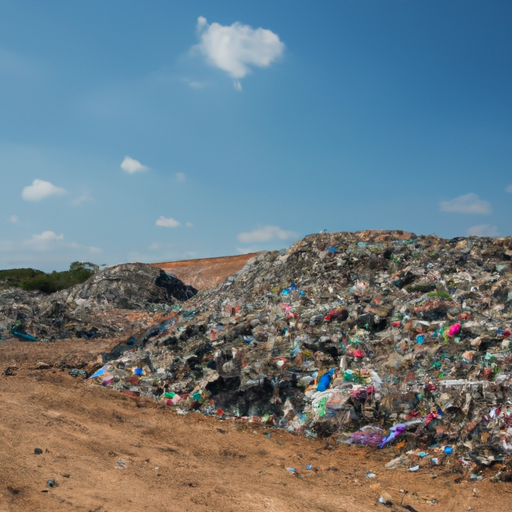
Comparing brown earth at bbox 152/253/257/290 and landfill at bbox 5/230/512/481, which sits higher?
brown earth at bbox 152/253/257/290

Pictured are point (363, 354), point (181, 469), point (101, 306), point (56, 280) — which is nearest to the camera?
point (181, 469)

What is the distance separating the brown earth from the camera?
1112 inches

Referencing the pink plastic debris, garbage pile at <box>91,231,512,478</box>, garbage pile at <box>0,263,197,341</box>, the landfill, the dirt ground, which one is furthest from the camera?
garbage pile at <box>0,263,197,341</box>

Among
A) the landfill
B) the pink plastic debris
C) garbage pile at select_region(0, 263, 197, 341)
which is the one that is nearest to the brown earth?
garbage pile at select_region(0, 263, 197, 341)

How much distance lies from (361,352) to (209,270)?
22231 mm

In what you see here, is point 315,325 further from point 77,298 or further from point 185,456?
point 77,298

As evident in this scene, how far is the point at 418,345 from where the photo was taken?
747 centimetres

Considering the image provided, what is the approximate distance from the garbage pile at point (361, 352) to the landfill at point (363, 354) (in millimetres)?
21

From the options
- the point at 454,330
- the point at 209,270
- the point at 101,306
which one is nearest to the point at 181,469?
the point at 454,330

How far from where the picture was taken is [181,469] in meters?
5.48

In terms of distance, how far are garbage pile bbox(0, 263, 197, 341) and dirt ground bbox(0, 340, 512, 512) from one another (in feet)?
23.9

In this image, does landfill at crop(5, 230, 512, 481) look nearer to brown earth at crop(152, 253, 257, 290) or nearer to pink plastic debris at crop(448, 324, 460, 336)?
pink plastic debris at crop(448, 324, 460, 336)

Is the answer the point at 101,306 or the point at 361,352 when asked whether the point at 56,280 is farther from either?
the point at 361,352

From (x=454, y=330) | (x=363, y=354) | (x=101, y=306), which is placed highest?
(x=454, y=330)
